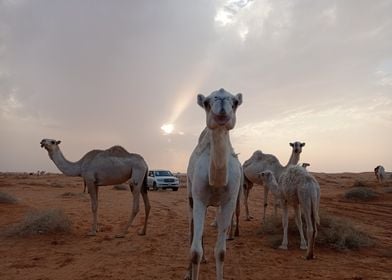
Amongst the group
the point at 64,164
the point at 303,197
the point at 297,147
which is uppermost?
the point at 297,147

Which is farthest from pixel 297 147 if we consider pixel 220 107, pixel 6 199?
pixel 6 199

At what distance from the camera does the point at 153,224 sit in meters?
14.8

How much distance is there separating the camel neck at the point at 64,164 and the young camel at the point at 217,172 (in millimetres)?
8322

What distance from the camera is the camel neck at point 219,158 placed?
5145 millimetres

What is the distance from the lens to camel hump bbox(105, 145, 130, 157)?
13.4 m

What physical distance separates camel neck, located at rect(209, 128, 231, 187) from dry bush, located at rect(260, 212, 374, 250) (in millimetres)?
5824

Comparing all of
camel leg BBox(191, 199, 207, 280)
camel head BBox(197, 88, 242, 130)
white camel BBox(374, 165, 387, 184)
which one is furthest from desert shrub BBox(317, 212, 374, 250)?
white camel BBox(374, 165, 387, 184)

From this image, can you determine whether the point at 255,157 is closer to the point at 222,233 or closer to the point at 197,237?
the point at 222,233

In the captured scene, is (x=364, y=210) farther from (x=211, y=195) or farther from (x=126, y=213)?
(x=211, y=195)

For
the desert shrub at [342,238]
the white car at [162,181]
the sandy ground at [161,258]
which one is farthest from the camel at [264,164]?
the white car at [162,181]

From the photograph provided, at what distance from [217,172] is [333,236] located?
20.9ft

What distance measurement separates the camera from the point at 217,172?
5.43 m

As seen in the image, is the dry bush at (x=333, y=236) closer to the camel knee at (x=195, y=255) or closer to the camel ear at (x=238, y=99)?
the camel knee at (x=195, y=255)

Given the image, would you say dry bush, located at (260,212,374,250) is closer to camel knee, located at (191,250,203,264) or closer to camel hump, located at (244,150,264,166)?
camel hump, located at (244,150,264,166)
